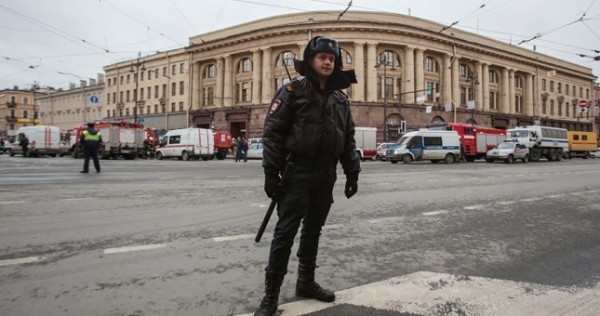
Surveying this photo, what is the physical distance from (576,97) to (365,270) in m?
84.2

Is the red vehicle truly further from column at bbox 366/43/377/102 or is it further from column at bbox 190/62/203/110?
column at bbox 190/62/203/110

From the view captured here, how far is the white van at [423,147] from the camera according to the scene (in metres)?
25.2

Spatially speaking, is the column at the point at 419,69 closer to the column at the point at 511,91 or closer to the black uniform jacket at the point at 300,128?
the column at the point at 511,91

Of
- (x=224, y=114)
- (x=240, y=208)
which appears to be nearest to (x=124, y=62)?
(x=224, y=114)

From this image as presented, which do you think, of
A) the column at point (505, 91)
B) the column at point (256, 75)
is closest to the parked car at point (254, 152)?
the column at point (256, 75)

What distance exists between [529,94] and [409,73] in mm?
27143

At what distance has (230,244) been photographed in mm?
3865

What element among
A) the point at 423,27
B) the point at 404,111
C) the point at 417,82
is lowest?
the point at 404,111

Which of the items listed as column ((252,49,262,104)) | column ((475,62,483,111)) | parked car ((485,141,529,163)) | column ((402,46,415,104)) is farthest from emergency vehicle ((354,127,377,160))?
column ((475,62,483,111))

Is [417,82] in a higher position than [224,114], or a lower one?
higher

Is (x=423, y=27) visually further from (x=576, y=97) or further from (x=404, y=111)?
(x=576, y=97)

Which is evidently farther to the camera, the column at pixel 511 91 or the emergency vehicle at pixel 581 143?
the column at pixel 511 91

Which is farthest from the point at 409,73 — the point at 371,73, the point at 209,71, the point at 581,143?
the point at 209,71

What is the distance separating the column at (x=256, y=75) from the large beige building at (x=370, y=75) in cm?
13
